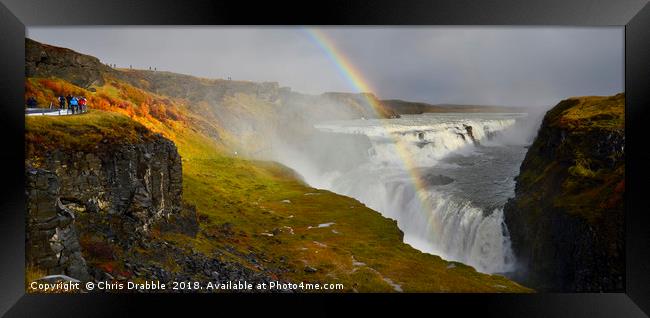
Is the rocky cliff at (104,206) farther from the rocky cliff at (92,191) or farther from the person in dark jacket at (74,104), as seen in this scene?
the person in dark jacket at (74,104)

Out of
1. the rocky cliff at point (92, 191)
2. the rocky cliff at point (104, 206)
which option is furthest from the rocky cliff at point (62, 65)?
the rocky cliff at point (92, 191)

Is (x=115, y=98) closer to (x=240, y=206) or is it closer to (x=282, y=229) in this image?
(x=240, y=206)

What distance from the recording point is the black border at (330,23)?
7.49 meters

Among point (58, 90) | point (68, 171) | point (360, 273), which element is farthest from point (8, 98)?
point (360, 273)

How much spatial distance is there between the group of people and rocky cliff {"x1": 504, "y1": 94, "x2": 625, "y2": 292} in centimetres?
1307

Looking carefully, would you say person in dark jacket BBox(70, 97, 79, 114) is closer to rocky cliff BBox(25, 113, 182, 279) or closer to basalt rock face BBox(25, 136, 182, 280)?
rocky cliff BBox(25, 113, 182, 279)

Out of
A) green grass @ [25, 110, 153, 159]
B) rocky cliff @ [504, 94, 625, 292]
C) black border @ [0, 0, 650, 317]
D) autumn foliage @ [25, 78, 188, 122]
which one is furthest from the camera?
rocky cliff @ [504, 94, 625, 292]

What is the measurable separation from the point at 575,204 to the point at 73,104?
14340 millimetres

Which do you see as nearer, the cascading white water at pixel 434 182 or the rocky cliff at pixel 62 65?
the rocky cliff at pixel 62 65

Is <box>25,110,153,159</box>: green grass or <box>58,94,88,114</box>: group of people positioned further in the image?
<box>58,94,88,114</box>: group of people
